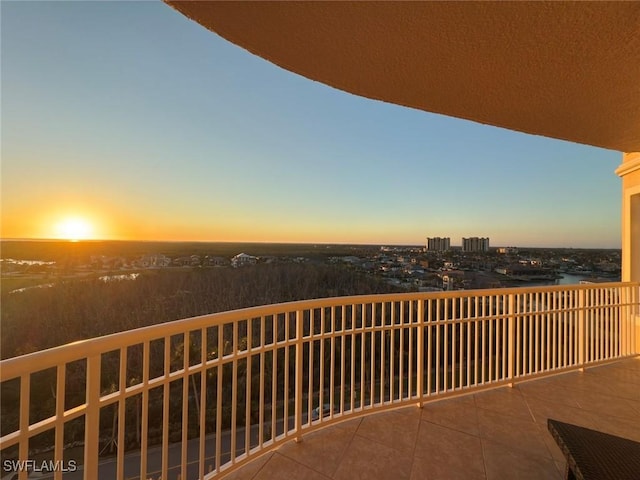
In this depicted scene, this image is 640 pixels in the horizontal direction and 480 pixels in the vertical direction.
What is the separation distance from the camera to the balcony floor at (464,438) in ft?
7.16

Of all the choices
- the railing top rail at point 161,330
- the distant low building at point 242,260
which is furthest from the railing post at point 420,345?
the distant low building at point 242,260

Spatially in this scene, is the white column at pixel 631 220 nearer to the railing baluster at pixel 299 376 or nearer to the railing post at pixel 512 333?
the railing post at pixel 512 333

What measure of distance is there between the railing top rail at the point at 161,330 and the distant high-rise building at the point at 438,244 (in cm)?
1555

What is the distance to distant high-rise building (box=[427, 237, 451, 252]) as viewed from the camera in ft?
59.9

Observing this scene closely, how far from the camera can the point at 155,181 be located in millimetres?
15406

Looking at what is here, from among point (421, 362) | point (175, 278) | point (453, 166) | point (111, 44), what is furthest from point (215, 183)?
point (175, 278)

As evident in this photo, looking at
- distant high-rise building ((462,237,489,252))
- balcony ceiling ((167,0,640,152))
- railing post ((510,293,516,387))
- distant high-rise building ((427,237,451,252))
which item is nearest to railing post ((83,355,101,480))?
balcony ceiling ((167,0,640,152))

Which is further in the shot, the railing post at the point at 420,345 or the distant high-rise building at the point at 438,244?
the distant high-rise building at the point at 438,244

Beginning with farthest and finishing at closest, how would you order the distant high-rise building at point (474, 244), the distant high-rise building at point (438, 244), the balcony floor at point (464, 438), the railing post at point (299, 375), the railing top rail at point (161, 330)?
the distant high-rise building at point (438, 244) < the distant high-rise building at point (474, 244) < the railing post at point (299, 375) < the balcony floor at point (464, 438) < the railing top rail at point (161, 330)

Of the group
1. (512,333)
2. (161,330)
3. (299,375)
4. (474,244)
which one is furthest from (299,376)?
(474,244)

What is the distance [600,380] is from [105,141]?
1490 cm

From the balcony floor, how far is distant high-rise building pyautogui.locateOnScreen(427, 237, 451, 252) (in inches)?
599

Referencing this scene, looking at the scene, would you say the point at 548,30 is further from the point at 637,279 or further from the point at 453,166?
the point at 453,166

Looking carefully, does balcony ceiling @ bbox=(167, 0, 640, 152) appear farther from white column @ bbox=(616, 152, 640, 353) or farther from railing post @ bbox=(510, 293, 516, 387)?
white column @ bbox=(616, 152, 640, 353)
